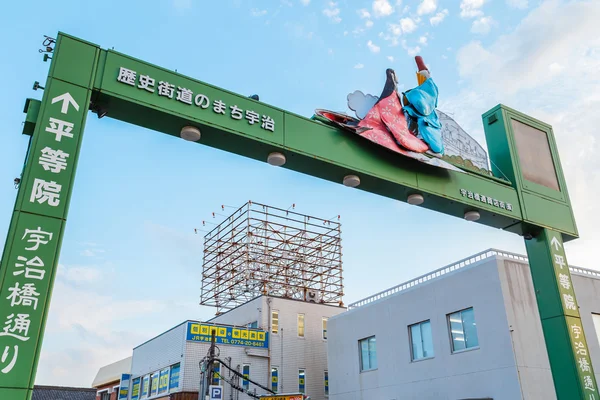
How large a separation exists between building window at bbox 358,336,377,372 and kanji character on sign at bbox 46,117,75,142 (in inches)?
543

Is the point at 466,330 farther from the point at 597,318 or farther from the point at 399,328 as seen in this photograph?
the point at 597,318

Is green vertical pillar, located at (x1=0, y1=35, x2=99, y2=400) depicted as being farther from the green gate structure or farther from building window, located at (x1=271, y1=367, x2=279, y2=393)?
building window, located at (x1=271, y1=367, x2=279, y2=393)

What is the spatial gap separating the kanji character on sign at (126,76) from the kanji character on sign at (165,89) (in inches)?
13.4

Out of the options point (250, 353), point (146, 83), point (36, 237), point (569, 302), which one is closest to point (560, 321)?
point (569, 302)

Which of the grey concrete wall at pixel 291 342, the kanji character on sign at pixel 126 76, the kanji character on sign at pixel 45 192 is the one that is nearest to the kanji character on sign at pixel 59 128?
the kanji character on sign at pixel 45 192

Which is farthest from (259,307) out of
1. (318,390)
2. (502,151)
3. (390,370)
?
(502,151)

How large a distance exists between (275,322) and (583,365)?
49.7 ft

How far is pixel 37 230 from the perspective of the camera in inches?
206

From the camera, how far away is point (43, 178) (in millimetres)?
5480

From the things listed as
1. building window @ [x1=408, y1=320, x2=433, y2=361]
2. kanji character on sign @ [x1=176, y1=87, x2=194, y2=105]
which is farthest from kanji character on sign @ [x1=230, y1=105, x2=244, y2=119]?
building window @ [x1=408, y1=320, x2=433, y2=361]

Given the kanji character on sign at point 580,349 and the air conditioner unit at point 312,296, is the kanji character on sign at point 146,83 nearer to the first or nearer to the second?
the kanji character on sign at point 580,349

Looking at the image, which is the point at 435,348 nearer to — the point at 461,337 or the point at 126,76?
the point at 461,337

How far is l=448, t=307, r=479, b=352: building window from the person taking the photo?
1417 cm

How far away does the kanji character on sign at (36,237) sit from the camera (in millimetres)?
5141
